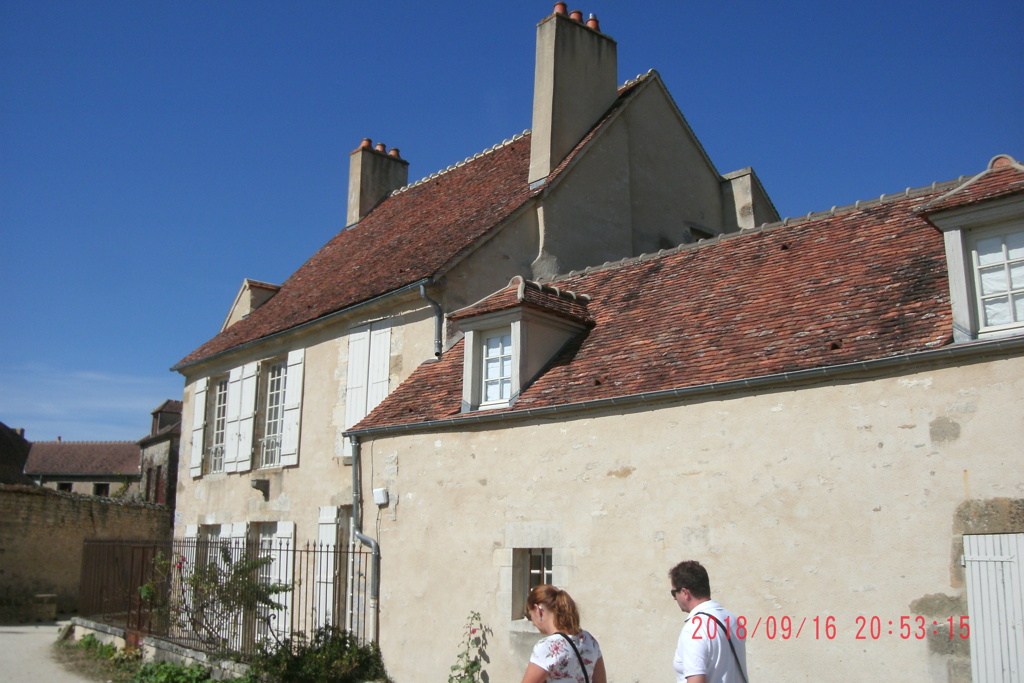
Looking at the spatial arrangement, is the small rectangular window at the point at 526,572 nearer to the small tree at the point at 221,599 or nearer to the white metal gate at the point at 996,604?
the small tree at the point at 221,599

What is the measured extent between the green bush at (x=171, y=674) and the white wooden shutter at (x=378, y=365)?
352 cm

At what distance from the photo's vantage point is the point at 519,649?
8.23 metres

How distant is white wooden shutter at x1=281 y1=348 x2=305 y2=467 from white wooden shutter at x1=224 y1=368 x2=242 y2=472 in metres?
1.38

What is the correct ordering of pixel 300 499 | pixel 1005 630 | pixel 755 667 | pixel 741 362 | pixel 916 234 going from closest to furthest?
1. pixel 1005 630
2. pixel 755 667
3. pixel 741 362
4. pixel 916 234
5. pixel 300 499

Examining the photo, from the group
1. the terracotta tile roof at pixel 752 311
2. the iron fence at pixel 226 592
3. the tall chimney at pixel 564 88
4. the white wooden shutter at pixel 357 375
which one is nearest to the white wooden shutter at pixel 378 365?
the white wooden shutter at pixel 357 375

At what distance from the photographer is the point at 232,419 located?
1425 centimetres

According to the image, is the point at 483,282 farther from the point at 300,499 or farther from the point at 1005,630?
the point at 1005,630

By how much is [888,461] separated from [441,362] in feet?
18.5

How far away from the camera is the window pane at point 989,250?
645 cm

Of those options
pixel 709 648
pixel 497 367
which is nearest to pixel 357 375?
pixel 497 367

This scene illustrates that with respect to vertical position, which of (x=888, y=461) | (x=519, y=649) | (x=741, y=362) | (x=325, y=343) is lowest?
(x=519, y=649)

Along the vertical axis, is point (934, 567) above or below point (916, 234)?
below

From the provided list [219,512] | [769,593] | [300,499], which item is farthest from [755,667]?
[219,512]

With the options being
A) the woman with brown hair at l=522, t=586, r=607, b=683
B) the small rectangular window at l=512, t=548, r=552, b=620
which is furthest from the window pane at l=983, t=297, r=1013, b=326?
the small rectangular window at l=512, t=548, r=552, b=620
